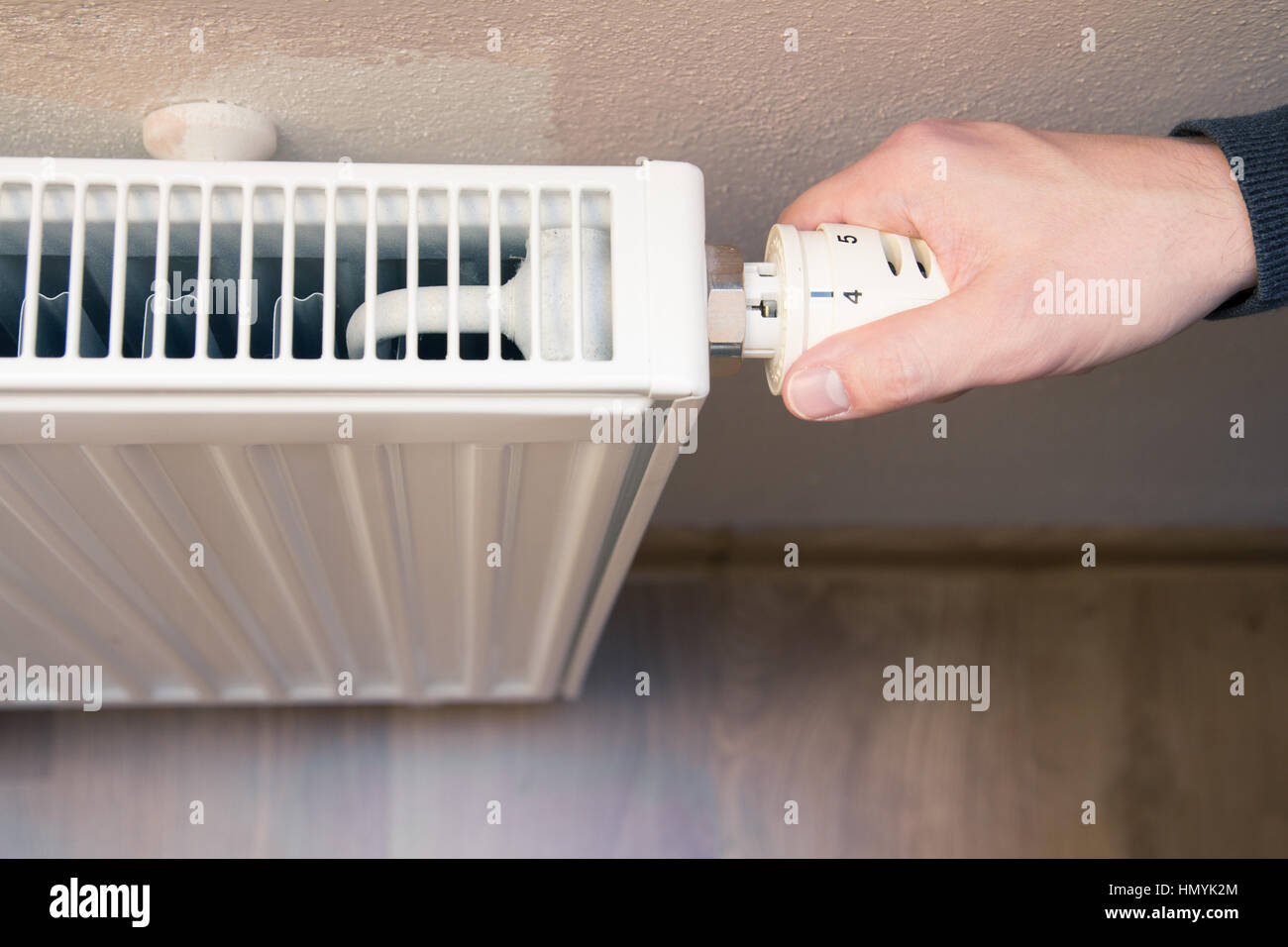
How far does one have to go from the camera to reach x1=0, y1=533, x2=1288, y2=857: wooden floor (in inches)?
42.1

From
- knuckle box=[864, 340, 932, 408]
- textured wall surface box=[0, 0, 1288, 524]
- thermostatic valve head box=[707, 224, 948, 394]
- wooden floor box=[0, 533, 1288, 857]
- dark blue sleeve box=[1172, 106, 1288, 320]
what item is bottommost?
wooden floor box=[0, 533, 1288, 857]

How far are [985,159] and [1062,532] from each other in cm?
89

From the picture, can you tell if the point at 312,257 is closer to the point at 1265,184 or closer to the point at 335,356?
the point at 335,356

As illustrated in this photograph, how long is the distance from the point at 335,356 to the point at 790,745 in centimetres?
87

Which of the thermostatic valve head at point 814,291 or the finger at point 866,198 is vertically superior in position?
the finger at point 866,198

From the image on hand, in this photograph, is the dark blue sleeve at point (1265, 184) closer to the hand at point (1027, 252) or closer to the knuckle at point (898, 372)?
the hand at point (1027, 252)

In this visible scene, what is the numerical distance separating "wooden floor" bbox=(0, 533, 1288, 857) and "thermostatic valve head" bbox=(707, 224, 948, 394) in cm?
79

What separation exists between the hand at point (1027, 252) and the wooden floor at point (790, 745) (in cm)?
78

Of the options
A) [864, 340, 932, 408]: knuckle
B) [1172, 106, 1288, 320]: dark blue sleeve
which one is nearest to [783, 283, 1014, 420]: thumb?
[864, 340, 932, 408]: knuckle

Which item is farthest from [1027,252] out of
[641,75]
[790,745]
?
[790,745]

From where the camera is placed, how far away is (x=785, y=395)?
1.39 feet

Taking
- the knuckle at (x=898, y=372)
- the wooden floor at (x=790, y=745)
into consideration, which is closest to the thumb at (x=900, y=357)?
the knuckle at (x=898, y=372)

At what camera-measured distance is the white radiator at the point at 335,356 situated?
38cm

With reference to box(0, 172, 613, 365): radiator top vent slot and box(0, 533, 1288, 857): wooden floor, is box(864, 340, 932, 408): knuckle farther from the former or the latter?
box(0, 533, 1288, 857): wooden floor
